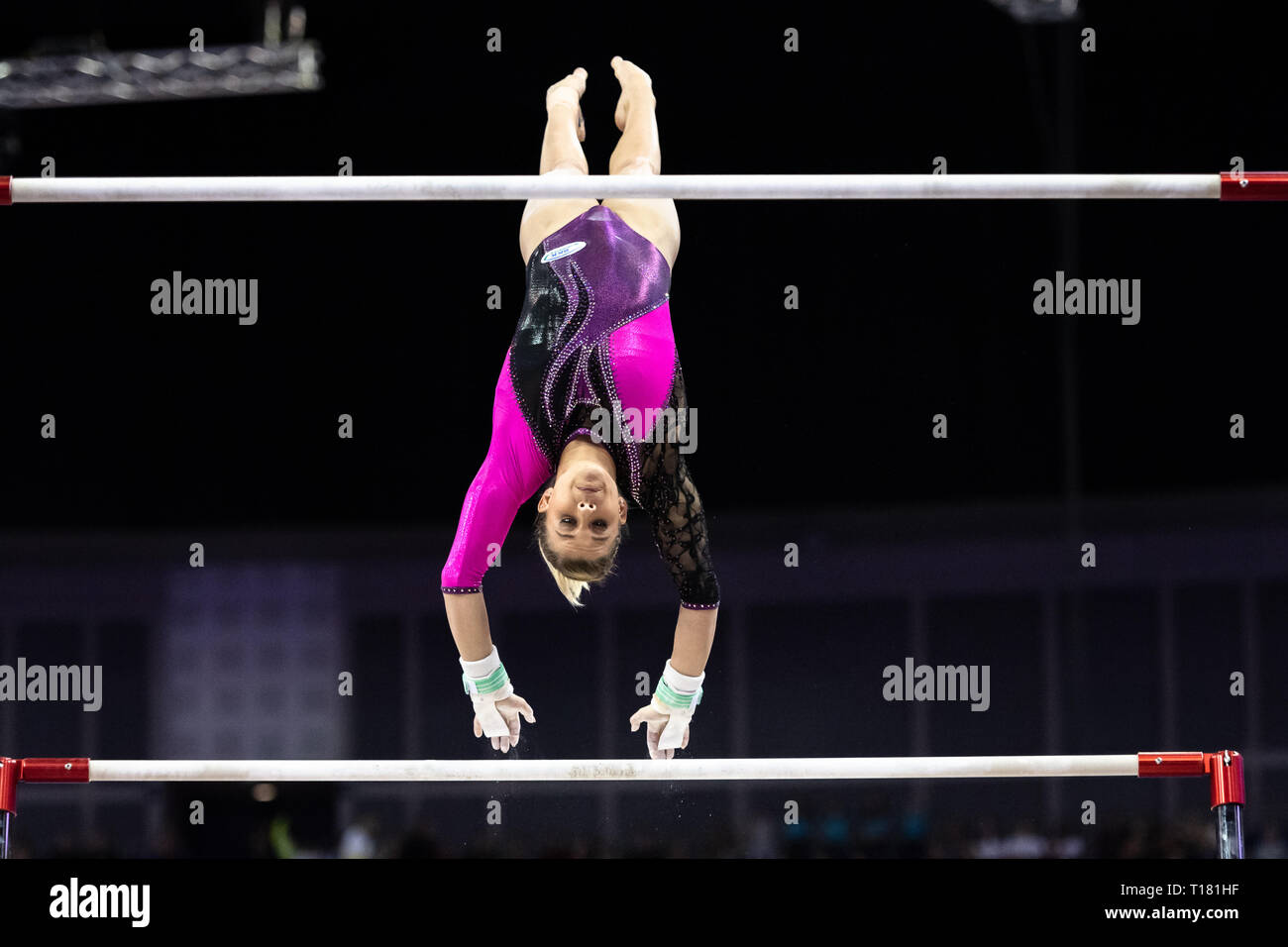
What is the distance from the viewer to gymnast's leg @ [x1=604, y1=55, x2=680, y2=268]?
4176 mm

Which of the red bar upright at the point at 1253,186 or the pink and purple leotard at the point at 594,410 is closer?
the red bar upright at the point at 1253,186

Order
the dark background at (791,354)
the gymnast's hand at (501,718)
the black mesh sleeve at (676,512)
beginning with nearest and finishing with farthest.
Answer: the black mesh sleeve at (676,512)
the gymnast's hand at (501,718)
the dark background at (791,354)

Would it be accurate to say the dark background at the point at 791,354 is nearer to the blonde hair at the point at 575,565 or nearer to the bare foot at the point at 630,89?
the bare foot at the point at 630,89

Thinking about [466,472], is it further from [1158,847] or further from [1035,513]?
[1158,847]

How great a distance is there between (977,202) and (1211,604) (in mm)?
2389

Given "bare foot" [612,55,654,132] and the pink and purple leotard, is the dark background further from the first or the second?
the pink and purple leotard

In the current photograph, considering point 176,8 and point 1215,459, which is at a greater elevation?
point 176,8

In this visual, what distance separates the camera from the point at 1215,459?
7020mm

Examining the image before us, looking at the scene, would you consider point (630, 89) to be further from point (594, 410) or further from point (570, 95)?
point (594, 410)

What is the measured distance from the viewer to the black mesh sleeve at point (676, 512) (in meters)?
3.83

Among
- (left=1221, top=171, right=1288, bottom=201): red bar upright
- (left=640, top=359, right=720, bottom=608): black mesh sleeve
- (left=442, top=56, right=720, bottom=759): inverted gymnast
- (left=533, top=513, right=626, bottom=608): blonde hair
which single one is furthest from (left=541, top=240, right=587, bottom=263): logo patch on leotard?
(left=1221, top=171, right=1288, bottom=201): red bar upright

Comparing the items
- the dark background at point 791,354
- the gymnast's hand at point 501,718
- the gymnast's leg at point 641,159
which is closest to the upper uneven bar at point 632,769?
the gymnast's hand at point 501,718

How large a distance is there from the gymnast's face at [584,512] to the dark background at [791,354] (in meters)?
2.75
